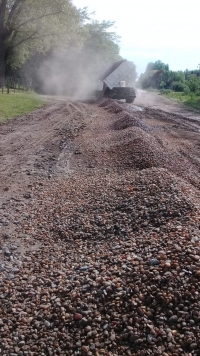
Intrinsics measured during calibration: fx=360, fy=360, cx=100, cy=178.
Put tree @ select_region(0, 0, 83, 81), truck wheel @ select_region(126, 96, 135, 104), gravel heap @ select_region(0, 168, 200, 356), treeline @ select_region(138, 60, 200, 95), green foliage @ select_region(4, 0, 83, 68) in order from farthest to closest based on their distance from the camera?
treeline @ select_region(138, 60, 200, 95) → green foliage @ select_region(4, 0, 83, 68) → tree @ select_region(0, 0, 83, 81) → truck wheel @ select_region(126, 96, 135, 104) → gravel heap @ select_region(0, 168, 200, 356)

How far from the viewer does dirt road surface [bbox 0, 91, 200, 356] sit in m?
3.17

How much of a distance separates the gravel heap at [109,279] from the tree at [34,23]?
23.5 metres

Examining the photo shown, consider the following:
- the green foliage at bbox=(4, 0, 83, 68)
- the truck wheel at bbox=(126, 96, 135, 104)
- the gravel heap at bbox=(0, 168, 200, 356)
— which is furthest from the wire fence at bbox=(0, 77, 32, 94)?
the gravel heap at bbox=(0, 168, 200, 356)

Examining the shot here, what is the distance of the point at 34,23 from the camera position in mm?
26312

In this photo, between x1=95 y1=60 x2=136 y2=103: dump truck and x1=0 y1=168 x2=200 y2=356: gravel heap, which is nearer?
x1=0 y1=168 x2=200 y2=356: gravel heap

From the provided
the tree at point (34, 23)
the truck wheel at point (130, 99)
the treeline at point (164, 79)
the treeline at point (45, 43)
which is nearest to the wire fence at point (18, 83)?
the treeline at point (45, 43)

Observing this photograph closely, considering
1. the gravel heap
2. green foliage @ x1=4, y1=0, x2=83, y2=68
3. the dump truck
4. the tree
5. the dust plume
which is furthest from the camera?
the dust plume

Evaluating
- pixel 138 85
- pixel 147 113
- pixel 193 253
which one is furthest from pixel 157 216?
pixel 138 85

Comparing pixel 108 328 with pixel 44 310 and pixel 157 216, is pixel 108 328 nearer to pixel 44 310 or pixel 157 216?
pixel 44 310

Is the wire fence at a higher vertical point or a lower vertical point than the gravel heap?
higher

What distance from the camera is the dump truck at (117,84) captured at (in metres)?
23.6

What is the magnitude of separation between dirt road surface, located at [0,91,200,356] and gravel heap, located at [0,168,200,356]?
1 cm

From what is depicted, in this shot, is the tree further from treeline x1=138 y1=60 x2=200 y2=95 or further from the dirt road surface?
the dirt road surface

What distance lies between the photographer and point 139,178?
6383 mm
